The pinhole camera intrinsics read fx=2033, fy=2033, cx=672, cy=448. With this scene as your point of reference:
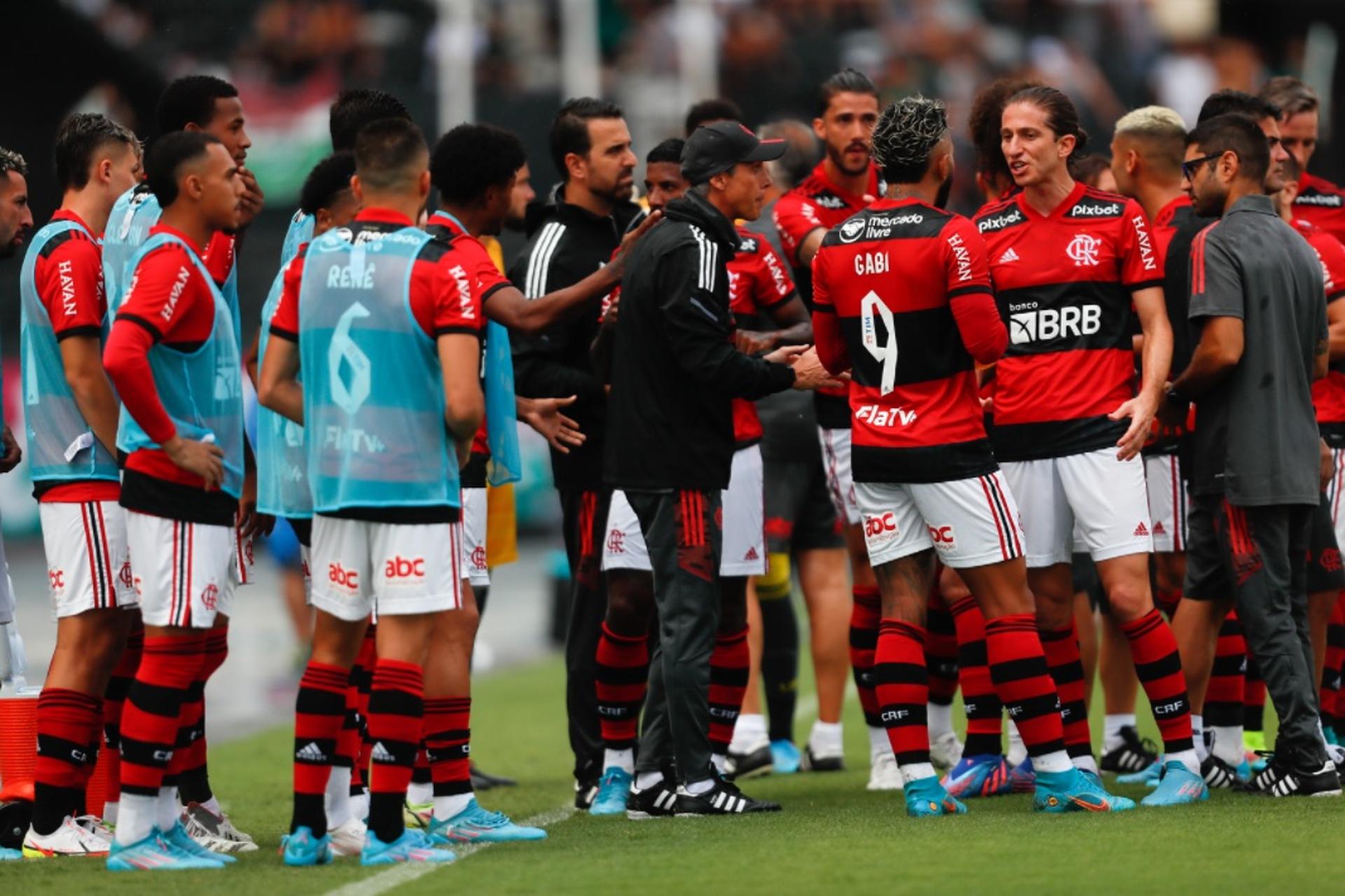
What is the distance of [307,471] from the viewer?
7387 mm

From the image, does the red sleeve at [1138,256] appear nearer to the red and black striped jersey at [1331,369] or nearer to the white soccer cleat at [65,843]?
the red and black striped jersey at [1331,369]

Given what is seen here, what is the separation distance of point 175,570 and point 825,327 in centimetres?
261

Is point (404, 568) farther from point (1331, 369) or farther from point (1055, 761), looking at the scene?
point (1331, 369)

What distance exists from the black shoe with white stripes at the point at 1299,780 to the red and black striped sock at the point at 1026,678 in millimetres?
911

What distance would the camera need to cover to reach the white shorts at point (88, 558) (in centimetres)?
725

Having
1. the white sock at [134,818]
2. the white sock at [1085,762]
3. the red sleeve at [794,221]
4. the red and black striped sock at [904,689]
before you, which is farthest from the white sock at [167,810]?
the red sleeve at [794,221]

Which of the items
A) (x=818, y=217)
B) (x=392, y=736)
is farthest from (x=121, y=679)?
(x=818, y=217)

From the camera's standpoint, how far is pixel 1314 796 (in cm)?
758

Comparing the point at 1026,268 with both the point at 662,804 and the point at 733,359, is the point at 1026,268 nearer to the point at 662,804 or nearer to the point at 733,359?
the point at 733,359

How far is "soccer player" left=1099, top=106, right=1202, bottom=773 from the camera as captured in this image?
8.77 meters

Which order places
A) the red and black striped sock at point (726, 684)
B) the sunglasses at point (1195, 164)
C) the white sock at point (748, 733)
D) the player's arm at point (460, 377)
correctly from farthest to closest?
the white sock at point (748, 733), the red and black striped sock at point (726, 684), the sunglasses at point (1195, 164), the player's arm at point (460, 377)

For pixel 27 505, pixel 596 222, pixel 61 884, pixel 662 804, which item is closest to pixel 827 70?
pixel 27 505

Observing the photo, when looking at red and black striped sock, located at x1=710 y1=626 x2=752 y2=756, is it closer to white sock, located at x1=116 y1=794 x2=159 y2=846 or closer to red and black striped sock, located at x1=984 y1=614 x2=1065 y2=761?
red and black striped sock, located at x1=984 y1=614 x2=1065 y2=761

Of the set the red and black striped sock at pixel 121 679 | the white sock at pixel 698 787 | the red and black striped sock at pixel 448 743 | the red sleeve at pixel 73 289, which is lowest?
the white sock at pixel 698 787
